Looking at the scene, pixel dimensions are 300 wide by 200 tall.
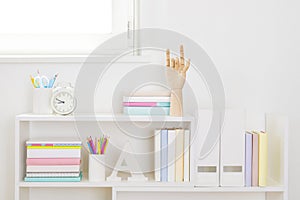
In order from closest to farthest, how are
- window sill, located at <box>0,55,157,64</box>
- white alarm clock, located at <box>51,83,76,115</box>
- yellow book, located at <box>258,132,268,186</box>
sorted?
yellow book, located at <box>258,132,268,186</box>
white alarm clock, located at <box>51,83,76,115</box>
window sill, located at <box>0,55,157,64</box>

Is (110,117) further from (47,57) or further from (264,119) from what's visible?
(264,119)

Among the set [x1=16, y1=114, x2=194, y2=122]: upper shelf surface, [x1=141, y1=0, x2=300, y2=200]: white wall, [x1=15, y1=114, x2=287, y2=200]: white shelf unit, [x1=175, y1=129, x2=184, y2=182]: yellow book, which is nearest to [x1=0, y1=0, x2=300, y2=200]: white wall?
[x1=141, y1=0, x2=300, y2=200]: white wall

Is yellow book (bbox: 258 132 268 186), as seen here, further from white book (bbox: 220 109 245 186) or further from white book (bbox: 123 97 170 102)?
white book (bbox: 123 97 170 102)

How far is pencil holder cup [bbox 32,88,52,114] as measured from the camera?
196cm

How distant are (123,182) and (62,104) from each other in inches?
15.5

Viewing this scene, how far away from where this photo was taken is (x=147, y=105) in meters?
1.91

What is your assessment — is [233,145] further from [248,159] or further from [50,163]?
[50,163]

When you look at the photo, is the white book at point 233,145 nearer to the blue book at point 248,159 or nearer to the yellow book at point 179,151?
the blue book at point 248,159

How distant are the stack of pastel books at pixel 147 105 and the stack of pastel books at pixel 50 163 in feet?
0.96

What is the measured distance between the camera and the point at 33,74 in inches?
81.0

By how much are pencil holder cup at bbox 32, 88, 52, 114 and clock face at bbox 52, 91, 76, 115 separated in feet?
0.16

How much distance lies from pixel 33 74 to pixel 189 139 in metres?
0.72

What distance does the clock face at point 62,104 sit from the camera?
1927mm

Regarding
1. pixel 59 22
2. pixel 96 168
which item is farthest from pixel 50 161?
pixel 59 22
